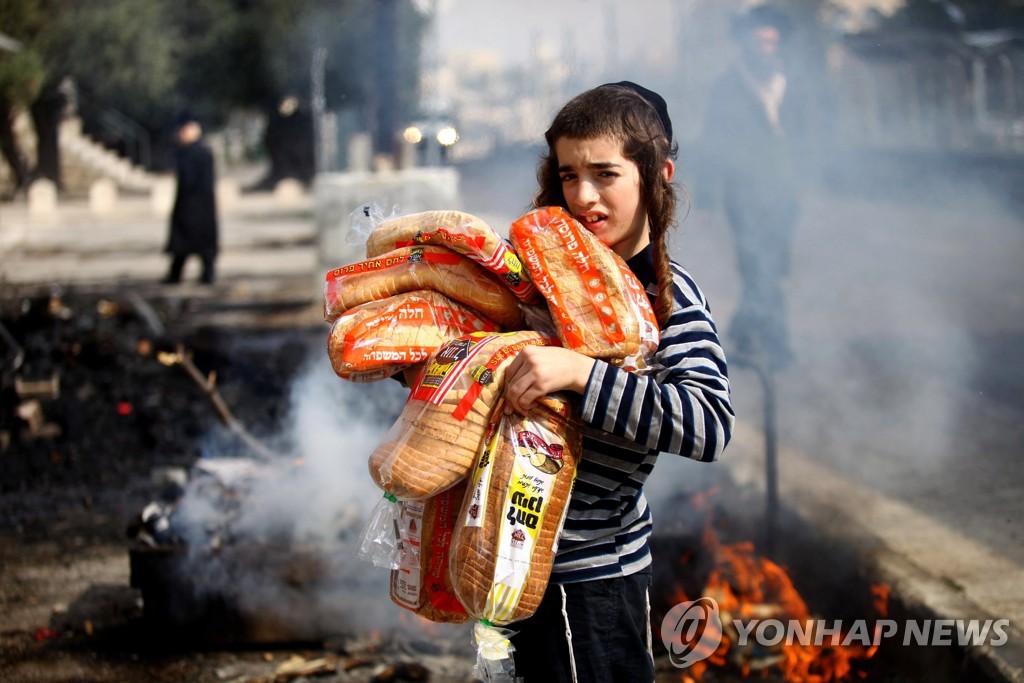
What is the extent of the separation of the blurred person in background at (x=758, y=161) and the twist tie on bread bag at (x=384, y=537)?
14.5 feet

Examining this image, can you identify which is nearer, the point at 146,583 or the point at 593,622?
the point at 593,622

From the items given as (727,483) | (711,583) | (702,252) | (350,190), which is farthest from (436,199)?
(711,583)

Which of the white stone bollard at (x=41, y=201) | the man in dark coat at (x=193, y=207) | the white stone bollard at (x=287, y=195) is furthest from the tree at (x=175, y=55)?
the man in dark coat at (x=193, y=207)

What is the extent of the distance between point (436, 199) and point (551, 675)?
7671mm

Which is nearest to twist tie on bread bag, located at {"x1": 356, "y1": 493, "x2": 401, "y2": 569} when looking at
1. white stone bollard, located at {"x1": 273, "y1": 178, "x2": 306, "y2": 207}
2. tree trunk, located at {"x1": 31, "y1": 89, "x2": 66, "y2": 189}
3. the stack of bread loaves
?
the stack of bread loaves

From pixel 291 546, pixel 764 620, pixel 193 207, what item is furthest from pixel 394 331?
pixel 193 207

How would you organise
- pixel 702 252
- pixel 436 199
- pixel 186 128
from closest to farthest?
1. pixel 436 199
2. pixel 702 252
3. pixel 186 128

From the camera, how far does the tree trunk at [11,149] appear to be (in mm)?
28253

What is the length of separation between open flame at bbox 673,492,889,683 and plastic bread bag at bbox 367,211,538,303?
6.34 ft

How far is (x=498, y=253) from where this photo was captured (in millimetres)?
1798

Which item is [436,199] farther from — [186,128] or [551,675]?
[551,675]

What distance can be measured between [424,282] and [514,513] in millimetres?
510

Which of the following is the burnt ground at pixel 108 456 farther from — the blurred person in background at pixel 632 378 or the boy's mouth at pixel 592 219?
the boy's mouth at pixel 592 219

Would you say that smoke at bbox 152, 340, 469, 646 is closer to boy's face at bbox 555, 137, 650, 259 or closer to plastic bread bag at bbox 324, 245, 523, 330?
plastic bread bag at bbox 324, 245, 523, 330
